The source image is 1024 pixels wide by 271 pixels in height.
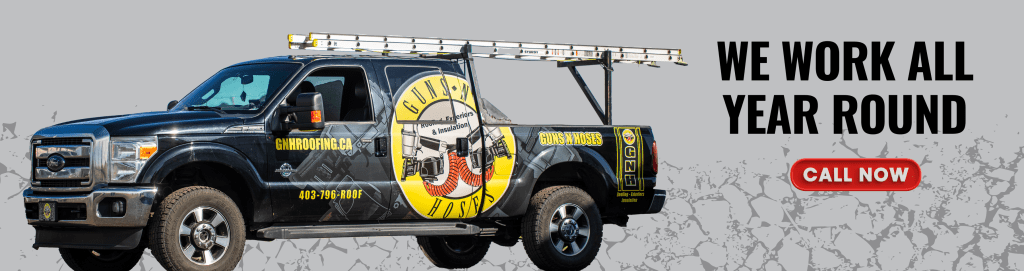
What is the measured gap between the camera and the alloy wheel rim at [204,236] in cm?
1117

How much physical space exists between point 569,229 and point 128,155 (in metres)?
4.81

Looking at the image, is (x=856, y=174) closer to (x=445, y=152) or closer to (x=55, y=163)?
(x=445, y=152)

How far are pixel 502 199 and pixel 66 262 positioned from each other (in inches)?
Result: 164

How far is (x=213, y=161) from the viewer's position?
11289 millimetres

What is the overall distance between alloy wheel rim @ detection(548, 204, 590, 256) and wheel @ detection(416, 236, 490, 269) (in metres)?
1.12

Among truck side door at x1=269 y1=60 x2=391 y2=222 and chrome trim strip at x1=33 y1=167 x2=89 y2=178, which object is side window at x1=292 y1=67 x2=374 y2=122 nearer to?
truck side door at x1=269 y1=60 x2=391 y2=222

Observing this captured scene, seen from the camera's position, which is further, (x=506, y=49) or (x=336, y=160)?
(x=506, y=49)

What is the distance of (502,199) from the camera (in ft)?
43.9

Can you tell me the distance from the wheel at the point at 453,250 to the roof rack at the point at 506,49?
1.99m

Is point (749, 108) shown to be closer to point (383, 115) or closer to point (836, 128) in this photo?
point (836, 128)

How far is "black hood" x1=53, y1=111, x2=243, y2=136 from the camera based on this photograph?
11000mm

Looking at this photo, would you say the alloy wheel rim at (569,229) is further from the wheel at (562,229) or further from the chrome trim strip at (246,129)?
the chrome trim strip at (246,129)

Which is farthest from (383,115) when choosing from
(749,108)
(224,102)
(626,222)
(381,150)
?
(749,108)

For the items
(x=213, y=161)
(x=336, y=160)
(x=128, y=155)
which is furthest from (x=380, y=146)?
(x=128, y=155)
